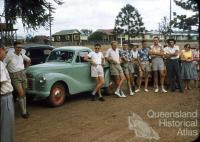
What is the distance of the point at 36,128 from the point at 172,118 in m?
3.07

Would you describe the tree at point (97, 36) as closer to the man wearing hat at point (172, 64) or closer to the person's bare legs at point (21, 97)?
the man wearing hat at point (172, 64)

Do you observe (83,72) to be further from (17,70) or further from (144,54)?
(17,70)

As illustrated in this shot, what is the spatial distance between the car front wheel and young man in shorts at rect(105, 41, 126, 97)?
181cm

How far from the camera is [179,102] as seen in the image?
9430 mm

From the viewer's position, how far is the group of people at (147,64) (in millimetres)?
10578

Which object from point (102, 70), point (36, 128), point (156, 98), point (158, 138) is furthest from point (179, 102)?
point (36, 128)

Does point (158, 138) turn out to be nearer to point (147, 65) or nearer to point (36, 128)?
point (36, 128)

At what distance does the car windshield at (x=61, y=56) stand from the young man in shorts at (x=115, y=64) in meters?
1.17

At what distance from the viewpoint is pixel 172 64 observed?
11219mm

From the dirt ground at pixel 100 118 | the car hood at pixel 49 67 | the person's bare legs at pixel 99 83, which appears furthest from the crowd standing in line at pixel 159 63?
the car hood at pixel 49 67

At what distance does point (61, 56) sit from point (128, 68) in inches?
88.1

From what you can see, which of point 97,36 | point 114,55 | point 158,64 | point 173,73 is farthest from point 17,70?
point 97,36

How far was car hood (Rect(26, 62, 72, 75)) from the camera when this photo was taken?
31.4ft

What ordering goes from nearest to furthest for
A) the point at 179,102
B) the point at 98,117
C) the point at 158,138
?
the point at 158,138, the point at 98,117, the point at 179,102
